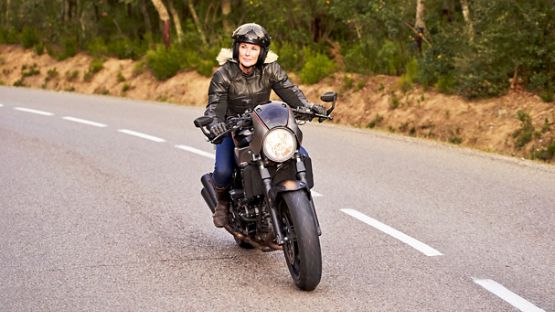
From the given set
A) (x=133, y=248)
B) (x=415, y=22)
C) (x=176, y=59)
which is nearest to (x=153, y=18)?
(x=176, y=59)

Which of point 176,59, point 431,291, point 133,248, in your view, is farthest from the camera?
point 176,59

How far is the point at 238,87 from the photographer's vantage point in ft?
25.5

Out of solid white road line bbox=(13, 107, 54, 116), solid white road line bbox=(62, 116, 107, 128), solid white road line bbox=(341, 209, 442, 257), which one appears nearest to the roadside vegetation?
solid white road line bbox=(13, 107, 54, 116)

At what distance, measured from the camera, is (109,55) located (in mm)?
26141

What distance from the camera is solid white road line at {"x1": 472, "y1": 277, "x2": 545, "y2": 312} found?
6641 mm

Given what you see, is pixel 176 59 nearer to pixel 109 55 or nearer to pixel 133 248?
pixel 109 55

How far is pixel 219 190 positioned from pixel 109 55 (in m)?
18.9

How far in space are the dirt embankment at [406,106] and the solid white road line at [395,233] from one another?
4982mm

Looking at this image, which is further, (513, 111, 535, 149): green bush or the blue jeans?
(513, 111, 535, 149): green bush

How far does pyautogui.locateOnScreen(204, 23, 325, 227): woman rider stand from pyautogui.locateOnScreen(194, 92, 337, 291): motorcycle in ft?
0.77

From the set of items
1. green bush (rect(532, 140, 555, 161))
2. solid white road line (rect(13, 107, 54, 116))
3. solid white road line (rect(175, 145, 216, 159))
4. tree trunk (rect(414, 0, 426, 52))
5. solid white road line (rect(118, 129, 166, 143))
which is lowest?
solid white road line (rect(13, 107, 54, 116))

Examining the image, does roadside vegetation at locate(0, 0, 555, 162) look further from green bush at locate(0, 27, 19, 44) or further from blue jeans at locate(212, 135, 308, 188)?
blue jeans at locate(212, 135, 308, 188)

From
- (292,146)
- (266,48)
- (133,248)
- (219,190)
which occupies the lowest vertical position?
(133,248)

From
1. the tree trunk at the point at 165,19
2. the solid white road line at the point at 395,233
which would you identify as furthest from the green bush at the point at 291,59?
the solid white road line at the point at 395,233
